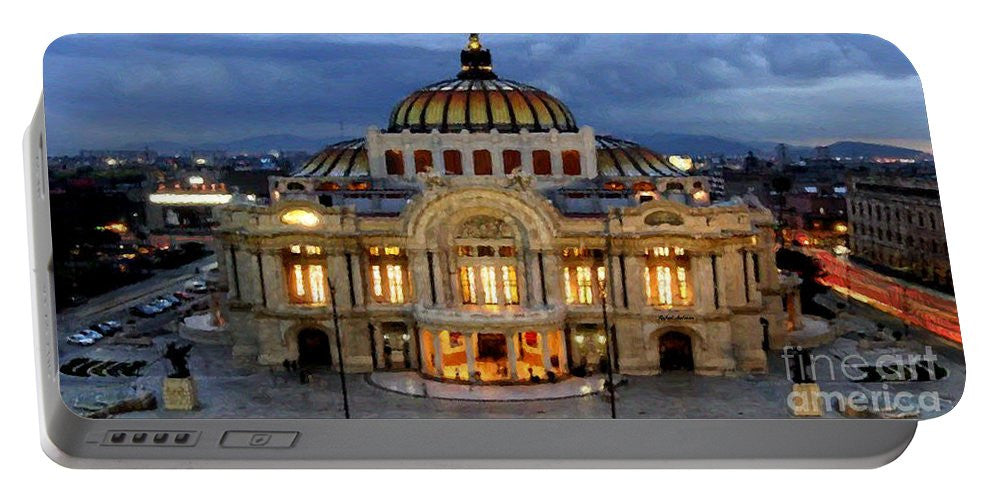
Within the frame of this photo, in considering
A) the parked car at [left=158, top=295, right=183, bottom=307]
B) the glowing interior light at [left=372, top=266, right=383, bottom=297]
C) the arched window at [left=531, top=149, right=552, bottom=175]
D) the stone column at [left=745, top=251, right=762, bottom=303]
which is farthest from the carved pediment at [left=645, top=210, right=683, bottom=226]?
the parked car at [left=158, top=295, right=183, bottom=307]

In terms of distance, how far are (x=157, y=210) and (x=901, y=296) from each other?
260 cm

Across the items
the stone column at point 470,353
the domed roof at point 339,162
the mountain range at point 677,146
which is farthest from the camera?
the stone column at point 470,353

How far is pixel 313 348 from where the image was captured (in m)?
5.77

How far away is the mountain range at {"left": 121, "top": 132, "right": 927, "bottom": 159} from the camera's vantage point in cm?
547

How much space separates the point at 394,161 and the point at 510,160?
404 mm

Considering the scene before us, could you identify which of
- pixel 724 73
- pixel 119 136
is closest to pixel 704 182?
pixel 724 73

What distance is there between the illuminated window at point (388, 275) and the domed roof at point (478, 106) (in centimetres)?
44

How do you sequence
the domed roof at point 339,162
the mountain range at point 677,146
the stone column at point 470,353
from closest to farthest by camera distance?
the mountain range at point 677,146 → the domed roof at point 339,162 → the stone column at point 470,353

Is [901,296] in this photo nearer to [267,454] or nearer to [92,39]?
[267,454]

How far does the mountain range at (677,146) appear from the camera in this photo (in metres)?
5.47

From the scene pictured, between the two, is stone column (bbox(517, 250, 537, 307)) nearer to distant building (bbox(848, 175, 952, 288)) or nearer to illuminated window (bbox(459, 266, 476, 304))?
illuminated window (bbox(459, 266, 476, 304))

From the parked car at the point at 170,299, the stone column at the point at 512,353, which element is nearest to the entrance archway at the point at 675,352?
the stone column at the point at 512,353

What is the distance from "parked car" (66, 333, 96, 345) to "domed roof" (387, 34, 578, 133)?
1316 millimetres

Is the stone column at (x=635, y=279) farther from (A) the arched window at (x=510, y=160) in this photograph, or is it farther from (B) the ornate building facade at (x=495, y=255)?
(A) the arched window at (x=510, y=160)
